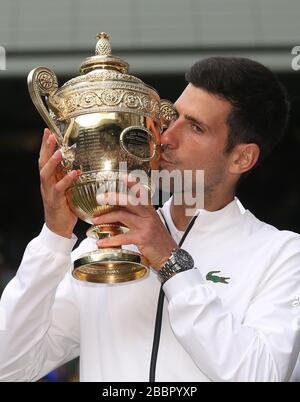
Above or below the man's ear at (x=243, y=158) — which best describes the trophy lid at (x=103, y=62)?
above

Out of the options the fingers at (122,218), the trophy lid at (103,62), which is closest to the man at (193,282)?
the fingers at (122,218)

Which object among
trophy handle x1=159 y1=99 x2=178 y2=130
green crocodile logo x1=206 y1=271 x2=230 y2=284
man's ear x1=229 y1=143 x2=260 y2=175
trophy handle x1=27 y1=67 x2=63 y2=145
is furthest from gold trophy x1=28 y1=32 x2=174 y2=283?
man's ear x1=229 y1=143 x2=260 y2=175

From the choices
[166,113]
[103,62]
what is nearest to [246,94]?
[166,113]

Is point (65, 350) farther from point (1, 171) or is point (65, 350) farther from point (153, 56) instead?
point (1, 171)

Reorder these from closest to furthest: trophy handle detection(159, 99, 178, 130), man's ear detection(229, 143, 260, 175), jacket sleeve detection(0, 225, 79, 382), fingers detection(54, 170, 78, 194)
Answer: fingers detection(54, 170, 78, 194), jacket sleeve detection(0, 225, 79, 382), trophy handle detection(159, 99, 178, 130), man's ear detection(229, 143, 260, 175)

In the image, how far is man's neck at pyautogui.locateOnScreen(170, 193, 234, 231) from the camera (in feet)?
8.57

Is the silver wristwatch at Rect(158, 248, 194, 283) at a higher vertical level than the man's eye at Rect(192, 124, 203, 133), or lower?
lower

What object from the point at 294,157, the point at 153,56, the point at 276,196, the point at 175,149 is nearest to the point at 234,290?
the point at 175,149

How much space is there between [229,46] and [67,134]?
4.60 meters

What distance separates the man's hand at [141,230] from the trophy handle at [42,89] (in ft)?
0.91

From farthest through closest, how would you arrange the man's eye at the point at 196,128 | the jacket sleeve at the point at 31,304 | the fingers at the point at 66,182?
the man's eye at the point at 196,128 < the jacket sleeve at the point at 31,304 < the fingers at the point at 66,182

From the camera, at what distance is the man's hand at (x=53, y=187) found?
2.16 meters

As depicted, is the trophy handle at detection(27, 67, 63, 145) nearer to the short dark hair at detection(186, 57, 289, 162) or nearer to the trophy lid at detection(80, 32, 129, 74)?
the trophy lid at detection(80, 32, 129, 74)

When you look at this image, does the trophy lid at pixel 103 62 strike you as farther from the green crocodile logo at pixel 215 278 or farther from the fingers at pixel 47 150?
the green crocodile logo at pixel 215 278
